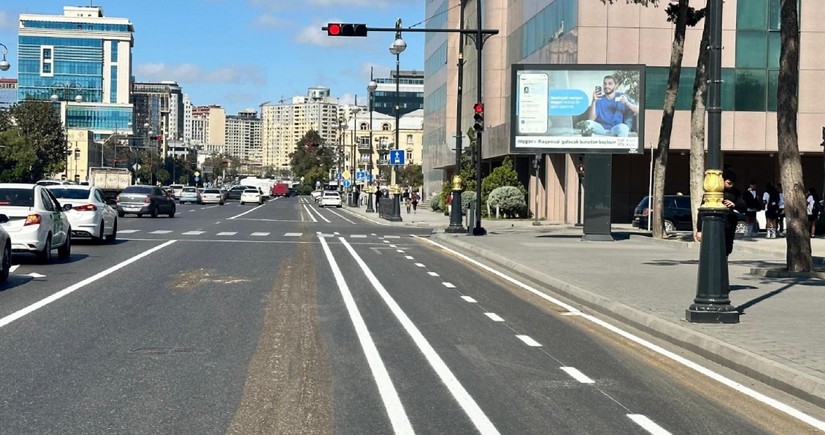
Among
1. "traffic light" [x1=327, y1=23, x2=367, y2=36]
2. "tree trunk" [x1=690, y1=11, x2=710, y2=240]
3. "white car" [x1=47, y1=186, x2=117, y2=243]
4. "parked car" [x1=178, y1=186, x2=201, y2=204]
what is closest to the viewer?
"white car" [x1=47, y1=186, x2=117, y2=243]

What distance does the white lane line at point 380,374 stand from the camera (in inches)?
303

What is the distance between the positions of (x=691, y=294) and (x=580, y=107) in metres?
18.3

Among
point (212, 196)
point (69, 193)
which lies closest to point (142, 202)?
point (69, 193)

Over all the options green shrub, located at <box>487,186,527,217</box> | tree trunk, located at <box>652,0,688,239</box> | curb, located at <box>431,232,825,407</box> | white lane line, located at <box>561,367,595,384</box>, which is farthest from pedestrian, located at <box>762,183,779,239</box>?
white lane line, located at <box>561,367,595,384</box>

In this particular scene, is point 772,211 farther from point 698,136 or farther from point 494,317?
point 494,317

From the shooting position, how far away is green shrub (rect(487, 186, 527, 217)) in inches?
2243

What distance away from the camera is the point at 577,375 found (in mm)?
9852

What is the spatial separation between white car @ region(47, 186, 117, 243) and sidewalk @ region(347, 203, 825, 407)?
9578 mm

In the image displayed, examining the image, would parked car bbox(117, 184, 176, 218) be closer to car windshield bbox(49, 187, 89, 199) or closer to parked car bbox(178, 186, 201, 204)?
car windshield bbox(49, 187, 89, 199)

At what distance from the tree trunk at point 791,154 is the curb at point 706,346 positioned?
15.3ft

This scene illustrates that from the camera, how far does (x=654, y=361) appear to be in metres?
10.9

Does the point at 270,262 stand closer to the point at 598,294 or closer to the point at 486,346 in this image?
the point at 598,294

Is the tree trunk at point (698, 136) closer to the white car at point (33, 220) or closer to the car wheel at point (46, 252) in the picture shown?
the white car at point (33, 220)

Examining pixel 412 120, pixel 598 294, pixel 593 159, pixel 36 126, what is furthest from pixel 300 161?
pixel 598 294
